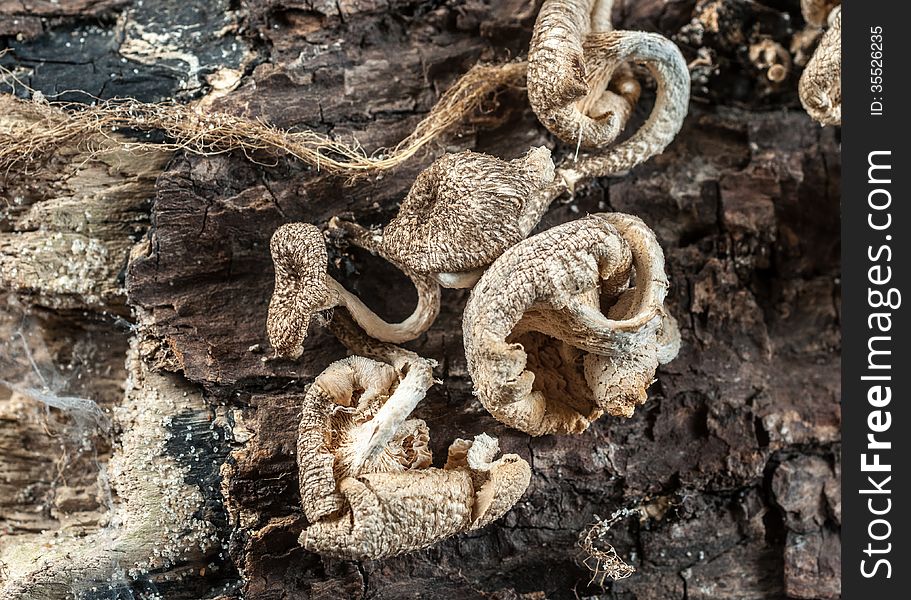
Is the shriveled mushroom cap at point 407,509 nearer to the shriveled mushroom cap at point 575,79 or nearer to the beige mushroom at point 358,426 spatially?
the beige mushroom at point 358,426

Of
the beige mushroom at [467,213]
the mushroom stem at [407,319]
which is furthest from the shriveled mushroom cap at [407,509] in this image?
the beige mushroom at [467,213]

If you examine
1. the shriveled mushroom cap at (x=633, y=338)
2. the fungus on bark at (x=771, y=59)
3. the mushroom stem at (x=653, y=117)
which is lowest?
→ the shriveled mushroom cap at (x=633, y=338)

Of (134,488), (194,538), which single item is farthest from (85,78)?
(194,538)

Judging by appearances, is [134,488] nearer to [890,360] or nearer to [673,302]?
[673,302]

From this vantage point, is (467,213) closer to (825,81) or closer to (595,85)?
(595,85)

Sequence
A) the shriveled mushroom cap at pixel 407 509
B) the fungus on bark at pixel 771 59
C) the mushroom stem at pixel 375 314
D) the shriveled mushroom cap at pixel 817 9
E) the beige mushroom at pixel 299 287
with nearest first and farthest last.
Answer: the shriveled mushroom cap at pixel 407 509, the beige mushroom at pixel 299 287, the mushroom stem at pixel 375 314, the shriveled mushroom cap at pixel 817 9, the fungus on bark at pixel 771 59

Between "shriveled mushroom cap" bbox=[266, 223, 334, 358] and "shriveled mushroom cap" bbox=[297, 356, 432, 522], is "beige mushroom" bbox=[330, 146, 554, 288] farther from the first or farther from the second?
"shriveled mushroom cap" bbox=[297, 356, 432, 522]
